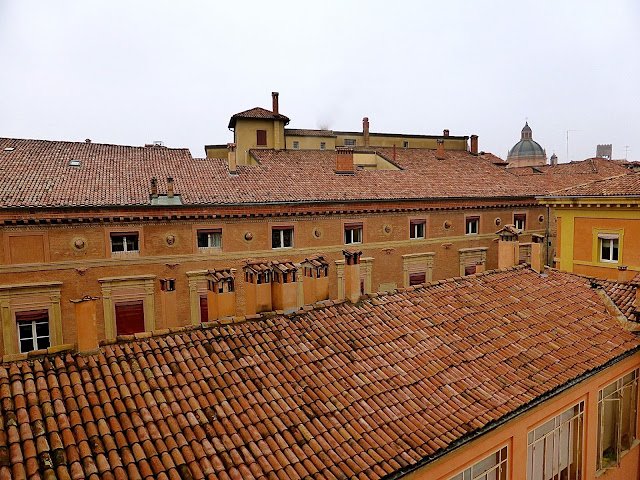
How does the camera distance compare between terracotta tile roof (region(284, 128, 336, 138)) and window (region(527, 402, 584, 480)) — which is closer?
window (region(527, 402, 584, 480))

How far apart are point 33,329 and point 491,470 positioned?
17.0 meters

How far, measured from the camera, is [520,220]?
2881 cm

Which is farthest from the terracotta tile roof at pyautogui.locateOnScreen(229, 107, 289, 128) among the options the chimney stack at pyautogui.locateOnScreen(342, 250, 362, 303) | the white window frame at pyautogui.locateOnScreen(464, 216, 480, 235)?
the chimney stack at pyautogui.locateOnScreen(342, 250, 362, 303)

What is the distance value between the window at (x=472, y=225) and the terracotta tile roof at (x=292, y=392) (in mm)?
17745

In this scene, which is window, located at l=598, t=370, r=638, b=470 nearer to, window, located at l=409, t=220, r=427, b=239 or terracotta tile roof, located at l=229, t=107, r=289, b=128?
window, located at l=409, t=220, r=427, b=239

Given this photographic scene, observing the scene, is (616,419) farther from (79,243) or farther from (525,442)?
(79,243)

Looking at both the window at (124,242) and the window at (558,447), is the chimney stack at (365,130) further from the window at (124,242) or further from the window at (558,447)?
the window at (558,447)

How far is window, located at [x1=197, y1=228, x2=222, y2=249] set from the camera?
19.8 metres

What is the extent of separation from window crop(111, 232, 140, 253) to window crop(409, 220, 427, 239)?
13.6 metres

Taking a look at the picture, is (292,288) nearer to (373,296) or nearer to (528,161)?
(373,296)

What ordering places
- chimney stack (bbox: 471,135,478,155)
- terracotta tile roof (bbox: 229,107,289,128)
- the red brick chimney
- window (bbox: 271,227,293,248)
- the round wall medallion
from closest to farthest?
the round wall medallion → window (bbox: 271,227,293,248) → the red brick chimney → terracotta tile roof (bbox: 229,107,289,128) → chimney stack (bbox: 471,135,478,155)

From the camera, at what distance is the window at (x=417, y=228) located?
24784 millimetres

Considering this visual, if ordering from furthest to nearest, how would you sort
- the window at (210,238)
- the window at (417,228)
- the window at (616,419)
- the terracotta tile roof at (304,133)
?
the terracotta tile roof at (304,133)
the window at (417,228)
the window at (210,238)
the window at (616,419)

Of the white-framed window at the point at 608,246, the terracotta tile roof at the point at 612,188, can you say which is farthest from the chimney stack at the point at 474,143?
the white-framed window at the point at 608,246
